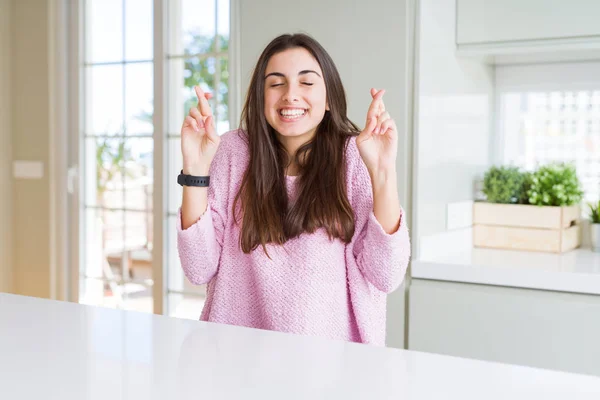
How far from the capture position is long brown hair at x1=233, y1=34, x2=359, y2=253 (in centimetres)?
144

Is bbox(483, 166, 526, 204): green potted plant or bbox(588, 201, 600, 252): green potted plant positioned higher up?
bbox(483, 166, 526, 204): green potted plant

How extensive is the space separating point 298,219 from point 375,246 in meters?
0.17

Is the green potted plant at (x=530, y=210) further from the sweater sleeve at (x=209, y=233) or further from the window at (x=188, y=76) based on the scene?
the sweater sleeve at (x=209, y=233)

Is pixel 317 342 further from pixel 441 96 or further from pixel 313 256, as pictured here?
pixel 441 96

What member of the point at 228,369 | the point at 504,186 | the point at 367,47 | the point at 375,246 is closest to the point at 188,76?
the point at 367,47

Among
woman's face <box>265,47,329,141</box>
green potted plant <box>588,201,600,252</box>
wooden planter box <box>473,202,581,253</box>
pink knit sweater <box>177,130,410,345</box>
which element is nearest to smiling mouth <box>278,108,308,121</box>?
woman's face <box>265,47,329,141</box>

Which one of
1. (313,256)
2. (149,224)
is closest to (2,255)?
(149,224)

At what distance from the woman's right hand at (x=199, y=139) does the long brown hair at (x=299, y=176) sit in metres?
0.11

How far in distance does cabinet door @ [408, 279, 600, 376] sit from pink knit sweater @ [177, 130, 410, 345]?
2.43 feet

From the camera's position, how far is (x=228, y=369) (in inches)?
33.5

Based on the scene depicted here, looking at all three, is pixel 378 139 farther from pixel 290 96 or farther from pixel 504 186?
pixel 504 186

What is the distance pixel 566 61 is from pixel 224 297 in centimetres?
182

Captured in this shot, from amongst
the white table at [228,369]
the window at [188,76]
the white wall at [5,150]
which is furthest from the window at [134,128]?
the white table at [228,369]

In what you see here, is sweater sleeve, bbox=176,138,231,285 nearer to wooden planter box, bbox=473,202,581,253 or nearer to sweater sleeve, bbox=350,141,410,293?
sweater sleeve, bbox=350,141,410,293
